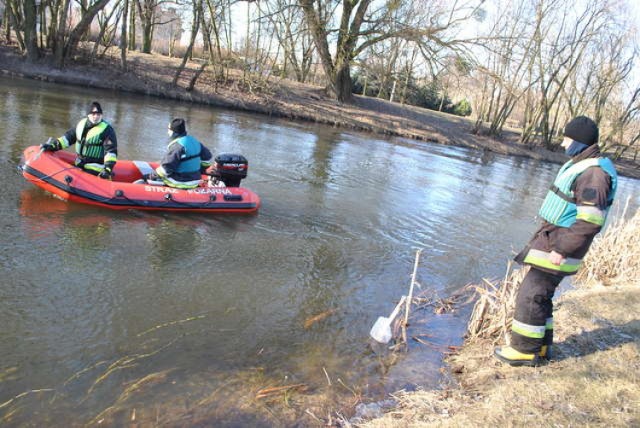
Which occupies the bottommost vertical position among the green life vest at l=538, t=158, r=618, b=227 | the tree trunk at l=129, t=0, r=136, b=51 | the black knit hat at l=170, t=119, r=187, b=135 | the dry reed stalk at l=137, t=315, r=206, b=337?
the dry reed stalk at l=137, t=315, r=206, b=337

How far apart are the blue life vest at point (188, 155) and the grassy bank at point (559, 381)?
176 inches

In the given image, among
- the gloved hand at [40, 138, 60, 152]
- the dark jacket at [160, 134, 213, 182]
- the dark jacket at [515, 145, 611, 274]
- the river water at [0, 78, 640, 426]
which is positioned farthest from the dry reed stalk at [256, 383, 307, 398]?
the gloved hand at [40, 138, 60, 152]

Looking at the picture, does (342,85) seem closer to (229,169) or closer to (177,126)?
(229,169)

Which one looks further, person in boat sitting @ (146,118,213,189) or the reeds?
person in boat sitting @ (146,118,213,189)

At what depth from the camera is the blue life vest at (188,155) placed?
6918 millimetres

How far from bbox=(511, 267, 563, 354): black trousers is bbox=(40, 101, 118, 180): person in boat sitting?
5465mm

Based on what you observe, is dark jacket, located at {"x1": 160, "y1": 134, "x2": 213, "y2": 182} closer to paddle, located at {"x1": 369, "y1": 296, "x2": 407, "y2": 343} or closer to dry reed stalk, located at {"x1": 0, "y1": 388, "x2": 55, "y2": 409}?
paddle, located at {"x1": 369, "y1": 296, "x2": 407, "y2": 343}

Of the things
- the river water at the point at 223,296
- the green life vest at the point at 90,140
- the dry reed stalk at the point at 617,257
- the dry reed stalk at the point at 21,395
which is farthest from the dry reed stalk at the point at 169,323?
the dry reed stalk at the point at 617,257

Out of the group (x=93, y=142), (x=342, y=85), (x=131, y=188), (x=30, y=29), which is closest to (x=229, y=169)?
(x=131, y=188)

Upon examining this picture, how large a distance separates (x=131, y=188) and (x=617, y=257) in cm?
623

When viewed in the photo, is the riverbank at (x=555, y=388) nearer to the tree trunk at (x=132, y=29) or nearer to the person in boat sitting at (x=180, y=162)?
the person in boat sitting at (x=180, y=162)

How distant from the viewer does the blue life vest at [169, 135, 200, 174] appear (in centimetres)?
692

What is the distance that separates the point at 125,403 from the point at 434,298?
3.56m

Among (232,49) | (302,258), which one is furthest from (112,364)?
(232,49)
